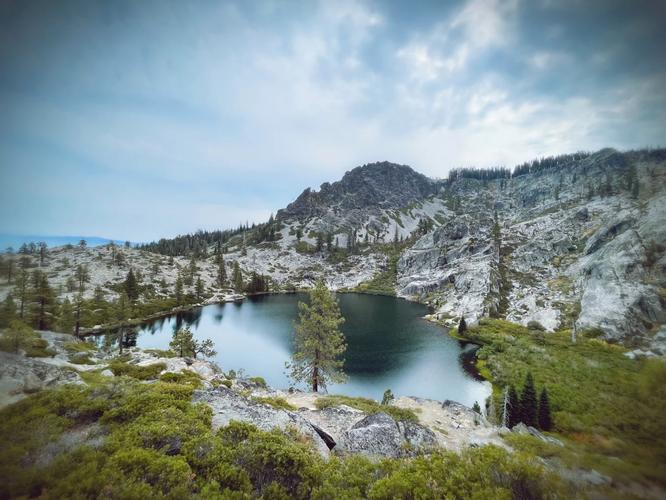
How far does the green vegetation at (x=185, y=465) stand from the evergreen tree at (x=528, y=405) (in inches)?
986

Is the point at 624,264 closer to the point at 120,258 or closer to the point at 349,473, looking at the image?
the point at 349,473

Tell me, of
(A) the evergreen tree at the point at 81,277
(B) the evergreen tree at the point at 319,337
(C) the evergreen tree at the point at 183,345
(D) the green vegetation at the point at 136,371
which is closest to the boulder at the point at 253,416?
(D) the green vegetation at the point at 136,371

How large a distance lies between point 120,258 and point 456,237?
15701cm

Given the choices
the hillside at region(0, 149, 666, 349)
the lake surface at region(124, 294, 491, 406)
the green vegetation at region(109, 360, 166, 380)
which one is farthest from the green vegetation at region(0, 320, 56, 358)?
the lake surface at region(124, 294, 491, 406)

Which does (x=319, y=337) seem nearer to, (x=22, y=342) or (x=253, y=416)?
(x=253, y=416)

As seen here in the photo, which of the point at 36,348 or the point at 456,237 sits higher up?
the point at 456,237

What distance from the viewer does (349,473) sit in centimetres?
693

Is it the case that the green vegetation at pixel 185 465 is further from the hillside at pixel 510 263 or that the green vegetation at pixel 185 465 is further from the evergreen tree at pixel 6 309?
the hillside at pixel 510 263

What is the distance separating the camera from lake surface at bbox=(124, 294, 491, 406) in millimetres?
38094

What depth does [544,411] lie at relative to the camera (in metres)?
23.0

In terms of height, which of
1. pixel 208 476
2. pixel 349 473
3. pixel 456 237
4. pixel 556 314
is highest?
pixel 456 237

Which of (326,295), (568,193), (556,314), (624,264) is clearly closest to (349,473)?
(624,264)

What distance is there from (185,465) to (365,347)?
164 feet

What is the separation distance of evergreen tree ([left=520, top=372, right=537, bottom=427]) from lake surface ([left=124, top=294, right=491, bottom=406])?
1030 cm
